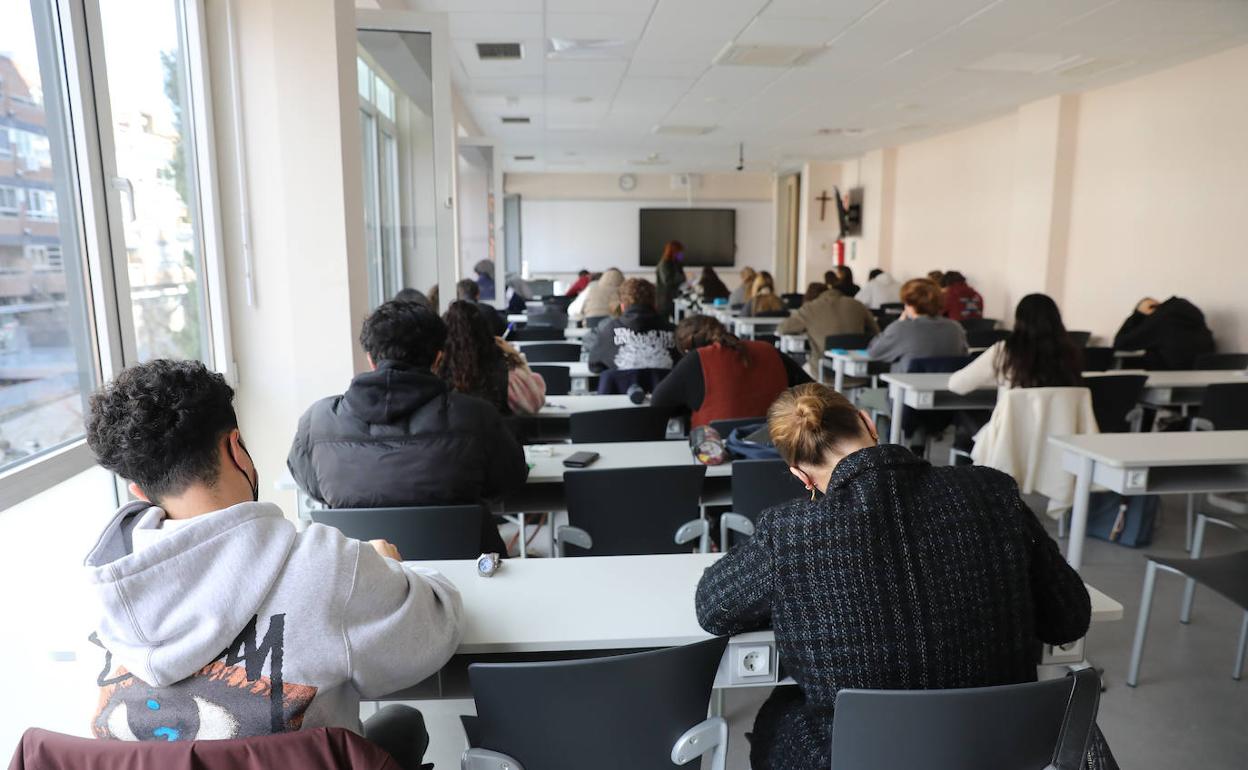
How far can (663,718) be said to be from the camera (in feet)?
4.36

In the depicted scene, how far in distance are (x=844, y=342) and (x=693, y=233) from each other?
1032cm

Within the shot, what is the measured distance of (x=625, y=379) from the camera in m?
4.48

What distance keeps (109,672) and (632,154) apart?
1240 cm

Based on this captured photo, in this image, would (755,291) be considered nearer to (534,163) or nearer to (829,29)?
(829,29)

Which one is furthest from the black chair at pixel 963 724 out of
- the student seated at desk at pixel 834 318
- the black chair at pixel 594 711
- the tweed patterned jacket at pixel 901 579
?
the student seated at desk at pixel 834 318

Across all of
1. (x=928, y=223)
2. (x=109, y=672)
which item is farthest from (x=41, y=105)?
(x=928, y=223)

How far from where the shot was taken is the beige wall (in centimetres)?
595

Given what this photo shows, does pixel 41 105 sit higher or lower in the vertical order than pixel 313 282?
higher

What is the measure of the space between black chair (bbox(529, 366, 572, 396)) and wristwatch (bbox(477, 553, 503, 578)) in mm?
2784

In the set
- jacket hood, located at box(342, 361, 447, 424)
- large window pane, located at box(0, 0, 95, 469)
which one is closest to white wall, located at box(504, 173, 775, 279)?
large window pane, located at box(0, 0, 95, 469)

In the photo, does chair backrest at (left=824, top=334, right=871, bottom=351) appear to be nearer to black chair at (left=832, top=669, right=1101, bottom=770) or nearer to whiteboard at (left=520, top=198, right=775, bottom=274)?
black chair at (left=832, top=669, right=1101, bottom=770)

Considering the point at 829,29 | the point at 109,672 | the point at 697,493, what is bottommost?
the point at 697,493

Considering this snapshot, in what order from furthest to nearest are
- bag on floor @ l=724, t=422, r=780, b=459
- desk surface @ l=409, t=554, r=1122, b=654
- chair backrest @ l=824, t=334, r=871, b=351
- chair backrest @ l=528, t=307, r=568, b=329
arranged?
chair backrest @ l=528, t=307, r=568, b=329, chair backrest @ l=824, t=334, r=871, b=351, bag on floor @ l=724, t=422, r=780, b=459, desk surface @ l=409, t=554, r=1122, b=654

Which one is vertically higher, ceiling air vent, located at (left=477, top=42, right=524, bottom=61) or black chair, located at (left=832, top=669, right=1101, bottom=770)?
ceiling air vent, located at (left=477, top=42, right=524, bottom=61)
